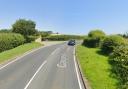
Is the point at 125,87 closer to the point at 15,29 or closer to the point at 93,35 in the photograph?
the point at 93,35

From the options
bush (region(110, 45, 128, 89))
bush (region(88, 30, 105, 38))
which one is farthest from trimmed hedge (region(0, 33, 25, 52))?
bush (region(110, 45, 128, 89))

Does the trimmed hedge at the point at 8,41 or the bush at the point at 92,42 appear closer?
the trimmed hedge at the point at 8,41

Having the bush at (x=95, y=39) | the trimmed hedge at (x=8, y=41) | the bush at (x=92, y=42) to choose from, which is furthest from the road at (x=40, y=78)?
the bush at (x=95, y=39)

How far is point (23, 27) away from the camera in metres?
82.9

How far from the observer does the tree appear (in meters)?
82.8

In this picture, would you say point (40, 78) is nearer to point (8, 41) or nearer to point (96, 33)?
point (8, 41)

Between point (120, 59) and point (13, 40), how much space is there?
32957 mm

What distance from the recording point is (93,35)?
76.3m

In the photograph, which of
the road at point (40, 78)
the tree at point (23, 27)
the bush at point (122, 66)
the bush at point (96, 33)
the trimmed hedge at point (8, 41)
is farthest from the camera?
the tree at point (23, 27)

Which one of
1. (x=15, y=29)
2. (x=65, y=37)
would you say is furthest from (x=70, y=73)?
(x=65, y=37)

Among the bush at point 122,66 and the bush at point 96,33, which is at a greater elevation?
the bush at point 96,33

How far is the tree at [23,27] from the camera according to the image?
8281cm

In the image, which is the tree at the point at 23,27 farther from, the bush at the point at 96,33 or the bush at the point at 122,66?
the bush at the point at 122,66

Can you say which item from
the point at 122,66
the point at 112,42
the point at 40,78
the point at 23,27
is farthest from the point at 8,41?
the point at 40,78
